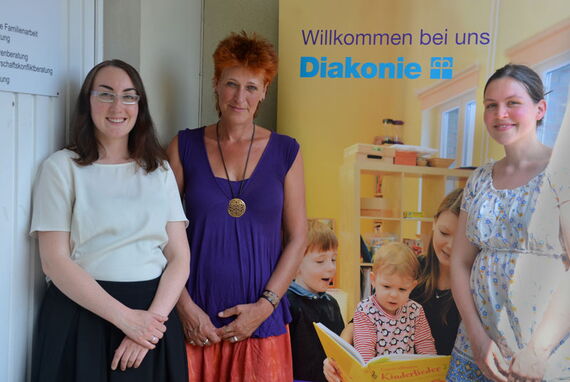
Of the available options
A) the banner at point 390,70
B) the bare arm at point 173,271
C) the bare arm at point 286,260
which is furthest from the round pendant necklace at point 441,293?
the bare arm at point 173,271

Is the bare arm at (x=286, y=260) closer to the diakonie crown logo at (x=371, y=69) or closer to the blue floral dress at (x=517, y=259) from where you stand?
the diakonie crown logo at (x=371, y=69)

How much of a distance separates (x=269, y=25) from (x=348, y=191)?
1005 mm

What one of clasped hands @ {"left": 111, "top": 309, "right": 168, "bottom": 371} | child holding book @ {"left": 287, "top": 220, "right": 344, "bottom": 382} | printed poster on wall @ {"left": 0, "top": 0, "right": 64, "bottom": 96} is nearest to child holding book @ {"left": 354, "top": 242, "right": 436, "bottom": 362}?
child holding book @ {"left": 287, "top": 220, "right": 344, "bottom": 382}

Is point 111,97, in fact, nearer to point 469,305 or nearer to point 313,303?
point 313,303

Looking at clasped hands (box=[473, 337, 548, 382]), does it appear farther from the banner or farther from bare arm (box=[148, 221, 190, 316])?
bare arm (box=[148, 221, 190, 316])

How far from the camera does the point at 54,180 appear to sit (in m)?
1.56

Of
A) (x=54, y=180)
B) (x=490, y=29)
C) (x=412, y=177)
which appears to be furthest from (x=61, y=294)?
(x=490, y=29)

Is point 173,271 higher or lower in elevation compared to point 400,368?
higher

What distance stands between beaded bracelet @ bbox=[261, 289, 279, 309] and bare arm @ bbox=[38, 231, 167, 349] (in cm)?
46

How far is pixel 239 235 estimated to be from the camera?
6.18 ft

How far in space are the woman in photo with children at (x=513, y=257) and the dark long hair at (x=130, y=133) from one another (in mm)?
1229

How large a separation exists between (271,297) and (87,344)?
650 millimetres

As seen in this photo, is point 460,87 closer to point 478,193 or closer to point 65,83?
point 478,193

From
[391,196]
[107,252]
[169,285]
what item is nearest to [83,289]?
[107,252]
